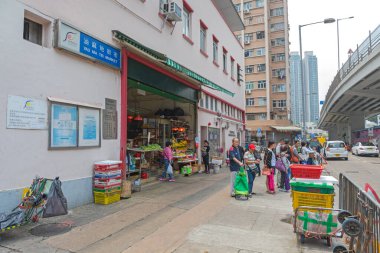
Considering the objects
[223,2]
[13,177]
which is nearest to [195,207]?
[13,177]

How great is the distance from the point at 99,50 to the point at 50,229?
4616 millimetres

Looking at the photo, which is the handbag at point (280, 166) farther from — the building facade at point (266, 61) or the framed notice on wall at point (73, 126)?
the building facade at point (266, 61)

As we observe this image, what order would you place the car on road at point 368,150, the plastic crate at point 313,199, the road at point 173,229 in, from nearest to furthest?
the road at point 173,229 < the plastic crate at point 313,199 < the car on road at point 368,150

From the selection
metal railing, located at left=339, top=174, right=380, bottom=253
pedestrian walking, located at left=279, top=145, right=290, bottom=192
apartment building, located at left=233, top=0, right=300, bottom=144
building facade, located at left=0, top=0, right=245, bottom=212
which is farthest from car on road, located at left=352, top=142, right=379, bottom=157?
metal railing, located at left=339, top=174, right=380, bottom=253

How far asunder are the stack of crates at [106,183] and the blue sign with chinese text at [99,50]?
2828 mm

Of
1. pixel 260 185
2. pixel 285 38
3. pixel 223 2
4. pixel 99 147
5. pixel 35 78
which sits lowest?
pixel 260 185

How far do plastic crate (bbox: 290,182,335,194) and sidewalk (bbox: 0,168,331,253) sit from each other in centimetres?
86

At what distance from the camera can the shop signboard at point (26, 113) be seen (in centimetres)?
556

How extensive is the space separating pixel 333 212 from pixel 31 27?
7046 mm

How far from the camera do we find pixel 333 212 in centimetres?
476

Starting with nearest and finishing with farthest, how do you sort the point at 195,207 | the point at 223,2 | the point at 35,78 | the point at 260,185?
1. the point at 35,78
2. the point at 195,207
3. the point at 260,185
4. the point at 223,2

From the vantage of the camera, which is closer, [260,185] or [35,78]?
[35,78]

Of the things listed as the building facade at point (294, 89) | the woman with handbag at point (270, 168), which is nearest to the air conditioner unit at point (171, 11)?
the woman with handbag at point (270, 168)

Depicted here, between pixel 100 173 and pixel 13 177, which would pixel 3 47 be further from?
pixel 100 173
